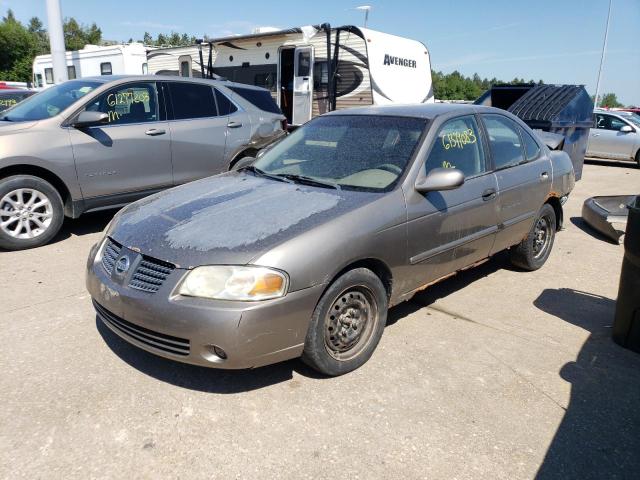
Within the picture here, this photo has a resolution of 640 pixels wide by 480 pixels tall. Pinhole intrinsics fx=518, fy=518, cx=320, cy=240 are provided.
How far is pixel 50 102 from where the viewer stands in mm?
5754

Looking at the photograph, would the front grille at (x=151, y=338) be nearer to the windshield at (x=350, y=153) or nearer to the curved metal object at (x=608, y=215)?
the windshield at (x=350, y=153)

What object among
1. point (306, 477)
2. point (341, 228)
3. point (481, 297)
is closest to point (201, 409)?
point (306, 477)

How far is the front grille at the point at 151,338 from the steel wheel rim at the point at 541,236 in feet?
11.9

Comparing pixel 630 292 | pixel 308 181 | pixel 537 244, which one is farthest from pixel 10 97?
pixel 630 292

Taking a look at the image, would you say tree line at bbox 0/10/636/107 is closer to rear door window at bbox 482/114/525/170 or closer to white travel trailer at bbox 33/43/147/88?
white travel trailer at bbox 33/43/147/88

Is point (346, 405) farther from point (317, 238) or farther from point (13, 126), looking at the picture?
point (13, 126)

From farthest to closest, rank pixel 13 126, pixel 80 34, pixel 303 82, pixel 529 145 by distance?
1. pixel 80 34
2. pixel 303 82
3. pixel 13 126
4. pixel 529 145

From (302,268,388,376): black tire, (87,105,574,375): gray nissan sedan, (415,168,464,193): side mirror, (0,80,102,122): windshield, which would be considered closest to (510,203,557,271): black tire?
(87,105,574,375): gray nissan sedan

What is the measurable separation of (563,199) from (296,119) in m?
8.61

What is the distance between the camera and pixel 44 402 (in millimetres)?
2781

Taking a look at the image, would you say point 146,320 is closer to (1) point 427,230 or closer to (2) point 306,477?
(2) point 306,477

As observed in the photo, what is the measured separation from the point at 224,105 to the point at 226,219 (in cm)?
420

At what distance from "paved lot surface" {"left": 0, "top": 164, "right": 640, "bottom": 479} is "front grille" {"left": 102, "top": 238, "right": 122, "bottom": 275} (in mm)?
598

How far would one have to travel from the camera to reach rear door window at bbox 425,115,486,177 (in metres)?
3.72
